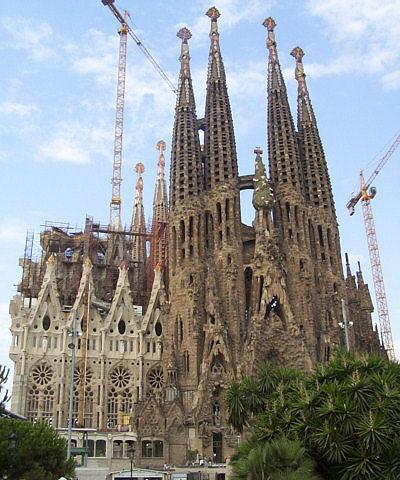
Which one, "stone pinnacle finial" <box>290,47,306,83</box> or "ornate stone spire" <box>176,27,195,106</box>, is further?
"stone pinnacle finial" <box>290,47,306,83</box>

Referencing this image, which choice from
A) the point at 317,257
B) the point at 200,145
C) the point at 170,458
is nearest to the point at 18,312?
the point at 170,458

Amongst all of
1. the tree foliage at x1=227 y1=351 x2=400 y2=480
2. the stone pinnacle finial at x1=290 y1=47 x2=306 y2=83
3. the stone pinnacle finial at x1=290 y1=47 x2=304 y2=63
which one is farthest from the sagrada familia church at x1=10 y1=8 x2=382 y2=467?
the tree foliage at x1=227 y1=351 x2=400 y2=480

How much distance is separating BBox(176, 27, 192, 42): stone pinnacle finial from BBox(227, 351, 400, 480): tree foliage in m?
51.4

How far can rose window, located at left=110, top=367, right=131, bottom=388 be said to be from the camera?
56281 mm

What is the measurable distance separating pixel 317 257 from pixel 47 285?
85.6ft

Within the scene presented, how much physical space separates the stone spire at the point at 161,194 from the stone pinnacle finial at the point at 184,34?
27106mm

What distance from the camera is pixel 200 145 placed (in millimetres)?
63906

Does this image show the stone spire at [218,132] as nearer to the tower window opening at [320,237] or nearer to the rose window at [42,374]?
the tower window opening at [320,237]

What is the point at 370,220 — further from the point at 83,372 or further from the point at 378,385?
the point at 378,385

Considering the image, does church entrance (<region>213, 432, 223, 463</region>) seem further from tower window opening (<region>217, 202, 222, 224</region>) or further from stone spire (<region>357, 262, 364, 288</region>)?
stone spire (<region>357, 262, 364, 288</region>)

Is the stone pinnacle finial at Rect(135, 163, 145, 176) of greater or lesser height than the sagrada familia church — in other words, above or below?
above

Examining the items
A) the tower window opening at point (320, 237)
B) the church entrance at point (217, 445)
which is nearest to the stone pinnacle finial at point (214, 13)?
the tower window opening at point (320, 237)

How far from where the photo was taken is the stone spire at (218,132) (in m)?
60.3

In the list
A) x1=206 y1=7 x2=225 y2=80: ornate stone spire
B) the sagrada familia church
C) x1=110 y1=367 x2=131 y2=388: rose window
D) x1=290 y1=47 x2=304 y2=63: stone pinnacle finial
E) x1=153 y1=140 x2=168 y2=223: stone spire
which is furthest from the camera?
x1=153 y1=140 x2=168 y2=223: stone spire
